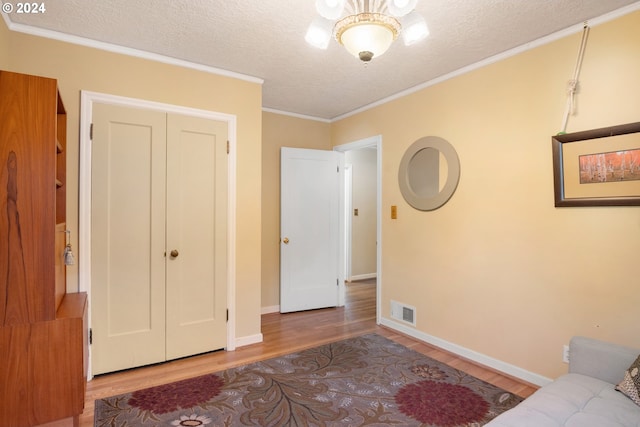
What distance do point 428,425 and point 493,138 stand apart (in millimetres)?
2194

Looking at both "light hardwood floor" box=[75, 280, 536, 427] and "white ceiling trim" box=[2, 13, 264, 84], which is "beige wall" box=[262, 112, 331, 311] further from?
"white ceiling trim" box=[2, 13, 264, 84]

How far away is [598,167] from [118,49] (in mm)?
3545

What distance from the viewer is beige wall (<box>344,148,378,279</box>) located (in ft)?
20.8

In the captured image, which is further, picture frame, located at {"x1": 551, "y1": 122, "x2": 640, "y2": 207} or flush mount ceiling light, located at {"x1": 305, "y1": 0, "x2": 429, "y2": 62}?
picture frame, located at {"x1": 551, "y1": 122, "x2": 640, "y2": 207}

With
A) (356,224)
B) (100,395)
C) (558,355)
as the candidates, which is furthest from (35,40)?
(356,224)

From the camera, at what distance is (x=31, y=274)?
5.69 feet

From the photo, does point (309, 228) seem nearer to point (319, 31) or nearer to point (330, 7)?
point (319, 31)

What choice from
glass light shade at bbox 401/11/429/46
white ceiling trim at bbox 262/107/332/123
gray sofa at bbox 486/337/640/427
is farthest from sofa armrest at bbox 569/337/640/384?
white ceiling trim at bbox 262/107/332/123

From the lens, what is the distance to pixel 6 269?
1690 mm

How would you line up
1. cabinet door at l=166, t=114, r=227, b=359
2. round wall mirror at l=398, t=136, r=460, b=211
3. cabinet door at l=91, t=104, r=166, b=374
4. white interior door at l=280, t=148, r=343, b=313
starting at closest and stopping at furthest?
1. cabinet door at l=91, t=104, r=166, b=374
2. cabinet door at l=166, t=114, r=227, b=359
3. round wall mirror at l=398, t=136, r=460, b=211
4. white interior door at l=280, t=148, r=343, b=313

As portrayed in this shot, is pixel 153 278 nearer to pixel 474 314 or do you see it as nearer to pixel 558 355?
pixel 474 314

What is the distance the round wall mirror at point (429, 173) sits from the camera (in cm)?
314

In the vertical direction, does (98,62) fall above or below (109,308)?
above

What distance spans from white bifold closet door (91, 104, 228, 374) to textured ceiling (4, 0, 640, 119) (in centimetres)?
56
